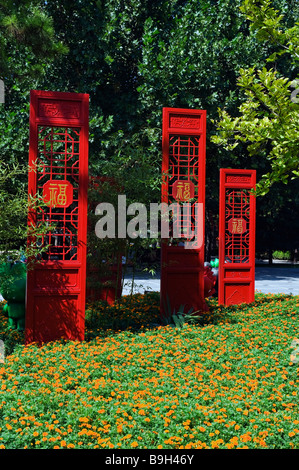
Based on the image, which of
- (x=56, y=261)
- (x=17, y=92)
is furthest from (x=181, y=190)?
(x=17, y=92)

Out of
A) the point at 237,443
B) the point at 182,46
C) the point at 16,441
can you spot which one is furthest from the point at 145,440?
the point at 182,46

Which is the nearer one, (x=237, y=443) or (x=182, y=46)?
(x=237, y=443)

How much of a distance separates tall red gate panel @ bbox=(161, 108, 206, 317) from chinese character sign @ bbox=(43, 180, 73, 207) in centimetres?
148

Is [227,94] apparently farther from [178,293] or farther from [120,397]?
[120,397]

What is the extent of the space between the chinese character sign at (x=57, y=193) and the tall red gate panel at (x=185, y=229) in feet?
4.85

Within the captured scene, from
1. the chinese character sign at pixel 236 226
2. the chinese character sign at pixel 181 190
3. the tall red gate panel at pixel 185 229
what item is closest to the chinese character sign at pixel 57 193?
the tall red gate panel at pixel 185 229

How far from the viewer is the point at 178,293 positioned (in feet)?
21.8

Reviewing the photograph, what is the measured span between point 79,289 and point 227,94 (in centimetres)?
934

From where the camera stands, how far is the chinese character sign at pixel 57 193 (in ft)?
18.0

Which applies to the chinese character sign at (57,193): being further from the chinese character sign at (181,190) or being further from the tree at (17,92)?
the chinese character sign at (181,190)

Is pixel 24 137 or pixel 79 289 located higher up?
pixel 24 137

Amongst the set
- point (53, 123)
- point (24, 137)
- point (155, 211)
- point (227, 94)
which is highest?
point (227, 94)

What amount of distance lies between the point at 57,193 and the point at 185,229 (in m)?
2.06
